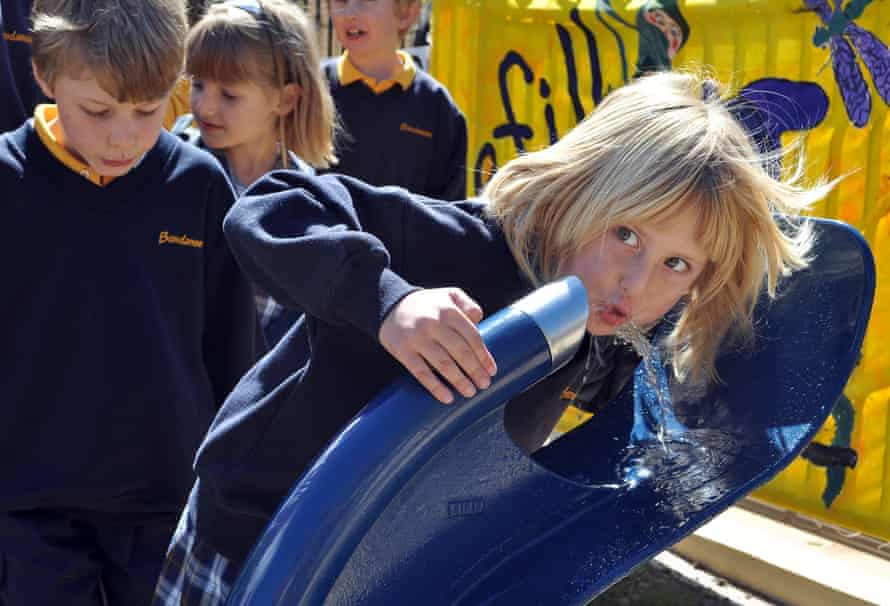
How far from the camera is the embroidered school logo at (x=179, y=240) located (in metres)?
1.93

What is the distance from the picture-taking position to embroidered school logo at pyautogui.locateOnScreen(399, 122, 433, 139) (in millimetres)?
3824

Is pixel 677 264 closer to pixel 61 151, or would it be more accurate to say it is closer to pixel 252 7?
pixel 61 151

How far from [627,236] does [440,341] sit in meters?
0.45

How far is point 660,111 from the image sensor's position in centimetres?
152

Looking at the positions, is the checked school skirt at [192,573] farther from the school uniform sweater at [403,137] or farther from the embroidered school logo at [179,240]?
the school uniform sweater at [403,137]

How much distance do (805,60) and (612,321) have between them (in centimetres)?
216

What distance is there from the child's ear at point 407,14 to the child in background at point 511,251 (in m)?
2.41

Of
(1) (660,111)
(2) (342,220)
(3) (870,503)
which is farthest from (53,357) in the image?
(3) (870,503)

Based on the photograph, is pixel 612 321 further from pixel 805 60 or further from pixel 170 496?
pixel 805 60

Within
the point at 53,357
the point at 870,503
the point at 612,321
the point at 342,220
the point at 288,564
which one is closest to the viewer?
the point at 288,564

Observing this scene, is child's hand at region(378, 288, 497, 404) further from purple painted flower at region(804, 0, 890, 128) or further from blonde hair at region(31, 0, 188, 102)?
purple painted flower at region(804, 0, 890, 128)

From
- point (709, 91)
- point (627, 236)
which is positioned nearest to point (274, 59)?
point (709, 91)

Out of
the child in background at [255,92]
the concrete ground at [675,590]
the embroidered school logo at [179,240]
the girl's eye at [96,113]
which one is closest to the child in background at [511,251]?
the embroidered school logo at [179,240]

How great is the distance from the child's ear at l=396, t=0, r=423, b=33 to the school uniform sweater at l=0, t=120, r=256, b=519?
2.04 metres
